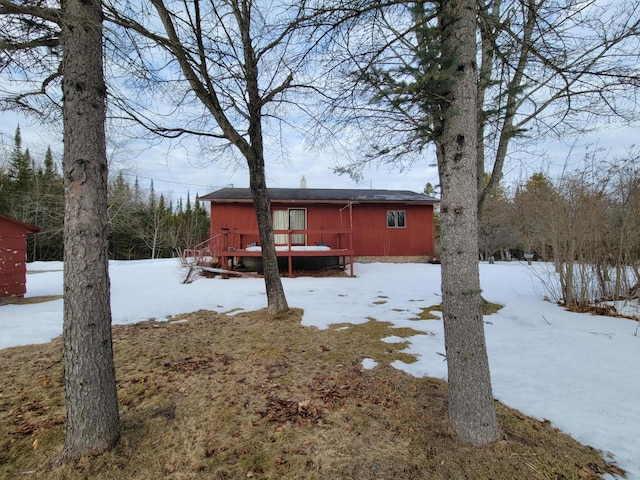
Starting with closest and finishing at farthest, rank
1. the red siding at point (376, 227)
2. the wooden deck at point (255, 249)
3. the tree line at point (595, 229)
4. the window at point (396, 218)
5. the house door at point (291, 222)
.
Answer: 1. the tree line at point (595, 229)
2. the wooden deck at point (255, 249)
3. the house door at point (291, 222)
4. the red siding at point (376, 227)
5. the window at point (396, 218)

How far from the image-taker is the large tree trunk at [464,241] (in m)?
1.83

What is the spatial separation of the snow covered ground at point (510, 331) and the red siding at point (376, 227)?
444 centimetres

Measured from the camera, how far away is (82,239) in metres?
1.78

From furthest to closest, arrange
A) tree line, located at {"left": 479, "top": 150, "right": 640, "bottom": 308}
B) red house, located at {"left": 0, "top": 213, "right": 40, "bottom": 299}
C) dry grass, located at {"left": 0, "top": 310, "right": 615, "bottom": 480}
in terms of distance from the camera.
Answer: red house, located at {"left": 0, "top": 213, "right": 40, "bottom": 299} → tree line, located at {"left": 479, "top": 150, "right": 640, "bottom": 308} → dry grass, located at {"left": 0, "top": 310, "right": 615, "bottom": 480}

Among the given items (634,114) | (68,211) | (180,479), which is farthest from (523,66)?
(180,479)

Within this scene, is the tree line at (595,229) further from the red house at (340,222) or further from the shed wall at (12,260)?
the shed wall at (12,260)

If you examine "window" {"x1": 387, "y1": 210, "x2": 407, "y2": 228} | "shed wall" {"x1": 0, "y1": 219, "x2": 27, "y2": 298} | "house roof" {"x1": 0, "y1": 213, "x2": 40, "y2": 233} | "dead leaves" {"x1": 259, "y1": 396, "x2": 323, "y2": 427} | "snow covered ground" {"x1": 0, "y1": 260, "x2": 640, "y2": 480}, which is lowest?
"dead leaves" {"x1": 259, "y1": 396, "x2": 323, "y2": 427}

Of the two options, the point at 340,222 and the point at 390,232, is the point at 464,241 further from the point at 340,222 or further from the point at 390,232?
the point at 390,232

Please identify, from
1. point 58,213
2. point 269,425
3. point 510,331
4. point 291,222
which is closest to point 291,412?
point 269,425

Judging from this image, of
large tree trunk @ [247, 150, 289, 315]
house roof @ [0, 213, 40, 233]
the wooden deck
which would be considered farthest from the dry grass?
the wooden deck

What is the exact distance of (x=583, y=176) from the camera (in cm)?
506

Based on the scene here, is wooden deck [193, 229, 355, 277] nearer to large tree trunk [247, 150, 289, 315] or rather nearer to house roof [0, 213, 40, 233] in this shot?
large tree trunk [247, 150, 289, 315]

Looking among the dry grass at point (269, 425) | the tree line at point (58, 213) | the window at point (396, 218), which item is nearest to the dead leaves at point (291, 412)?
the dry grass at point (269, 425)

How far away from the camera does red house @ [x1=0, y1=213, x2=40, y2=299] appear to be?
20.9 ft
